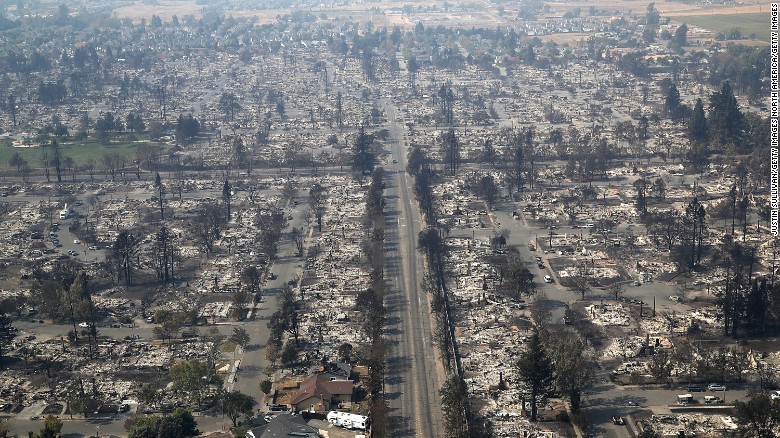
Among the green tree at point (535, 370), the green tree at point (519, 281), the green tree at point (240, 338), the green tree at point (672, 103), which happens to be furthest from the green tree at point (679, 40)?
the green tree at point (535, 370)

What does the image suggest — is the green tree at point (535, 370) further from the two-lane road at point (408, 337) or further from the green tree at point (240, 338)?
the green tree at point (240, 338)

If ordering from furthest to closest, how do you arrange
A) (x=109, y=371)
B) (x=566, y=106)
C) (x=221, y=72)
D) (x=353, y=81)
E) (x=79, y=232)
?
(x=221, y=72) → (x=353, y=81) → (x=566, y=106) → (x=79, y=232) → (x=109, y=371)

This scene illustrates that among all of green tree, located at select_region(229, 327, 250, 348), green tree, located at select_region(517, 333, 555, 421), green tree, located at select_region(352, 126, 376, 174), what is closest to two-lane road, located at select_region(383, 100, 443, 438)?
green tree, located at select_region(517, 333, 555, 421)

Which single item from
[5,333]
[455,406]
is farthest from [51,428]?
[455,406]

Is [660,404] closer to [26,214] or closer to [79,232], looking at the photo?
[79,232]

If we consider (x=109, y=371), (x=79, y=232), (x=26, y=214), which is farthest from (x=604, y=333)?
(x=26, y=214)

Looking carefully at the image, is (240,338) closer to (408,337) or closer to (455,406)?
(408,337)
